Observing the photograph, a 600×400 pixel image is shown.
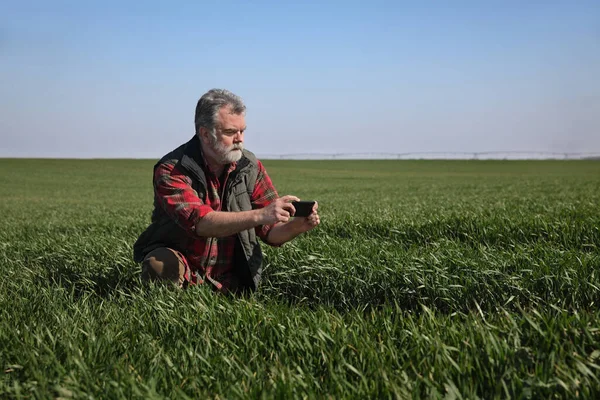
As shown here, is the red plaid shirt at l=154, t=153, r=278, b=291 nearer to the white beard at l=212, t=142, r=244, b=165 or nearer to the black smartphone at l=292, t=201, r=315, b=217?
the white beard at l=212, t=142, r=244, b=165

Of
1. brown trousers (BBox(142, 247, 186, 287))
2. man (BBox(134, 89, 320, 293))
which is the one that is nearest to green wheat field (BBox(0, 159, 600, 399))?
brown trousers (BBox(142, 247, 186, 287))

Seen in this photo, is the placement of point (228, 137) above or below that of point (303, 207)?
above

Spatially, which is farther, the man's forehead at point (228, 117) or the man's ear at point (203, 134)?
the man's ear at point (203, 134)

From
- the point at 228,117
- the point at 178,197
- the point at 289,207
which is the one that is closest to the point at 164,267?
the point at 178,197

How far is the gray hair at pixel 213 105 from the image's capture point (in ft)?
15.5

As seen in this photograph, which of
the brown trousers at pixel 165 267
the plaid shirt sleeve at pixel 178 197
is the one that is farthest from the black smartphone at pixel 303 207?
the brown trousers at pixel 165 267

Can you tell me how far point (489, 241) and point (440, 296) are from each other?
3.14 m

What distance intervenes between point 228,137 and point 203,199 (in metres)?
0.68

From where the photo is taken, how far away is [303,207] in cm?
477

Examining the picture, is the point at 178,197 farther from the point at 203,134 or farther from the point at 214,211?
the point at 203,134

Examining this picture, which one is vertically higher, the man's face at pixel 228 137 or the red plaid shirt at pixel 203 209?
the man's face at pixel 228 137

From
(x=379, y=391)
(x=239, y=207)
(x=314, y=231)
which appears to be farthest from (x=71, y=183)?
(x=379, y=391)

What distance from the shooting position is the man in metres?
4.62

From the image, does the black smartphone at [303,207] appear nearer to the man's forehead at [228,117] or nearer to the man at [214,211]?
→ the man at [214,211]
